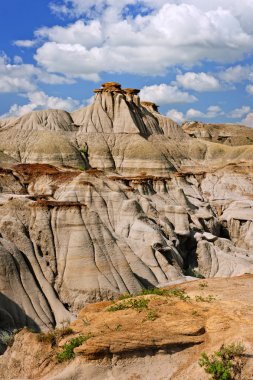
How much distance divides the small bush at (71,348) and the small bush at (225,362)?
277 centimetres

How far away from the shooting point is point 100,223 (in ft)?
85.3

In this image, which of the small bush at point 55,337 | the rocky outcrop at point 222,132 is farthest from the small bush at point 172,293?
the rocky outcrop at point 222,132

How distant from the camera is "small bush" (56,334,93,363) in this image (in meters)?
11.1

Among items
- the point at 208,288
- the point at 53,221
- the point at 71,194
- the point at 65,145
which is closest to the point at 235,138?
the point at 65,145

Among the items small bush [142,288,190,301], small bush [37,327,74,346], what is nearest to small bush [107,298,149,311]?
small bush [142,288,190,301]

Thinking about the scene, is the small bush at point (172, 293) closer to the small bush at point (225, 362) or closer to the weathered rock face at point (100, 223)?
the small bush at point (225, 362)

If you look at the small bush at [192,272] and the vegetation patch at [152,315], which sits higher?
the vegetation patch at [152,315]

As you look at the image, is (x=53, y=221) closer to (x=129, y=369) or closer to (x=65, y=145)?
(x=129, y=369)

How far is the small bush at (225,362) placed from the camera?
9898 millimetres

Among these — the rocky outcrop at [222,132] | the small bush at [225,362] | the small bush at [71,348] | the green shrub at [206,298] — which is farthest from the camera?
the rocky outcrop at [222,132]

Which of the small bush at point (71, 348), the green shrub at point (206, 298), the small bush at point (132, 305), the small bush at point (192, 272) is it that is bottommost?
the small bush at point (192, 272)

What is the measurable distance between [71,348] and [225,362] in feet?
11.7

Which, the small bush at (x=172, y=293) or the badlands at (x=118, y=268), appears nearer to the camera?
the badlands at (x=118, y=268)

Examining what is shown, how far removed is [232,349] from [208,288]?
4.85 metres
